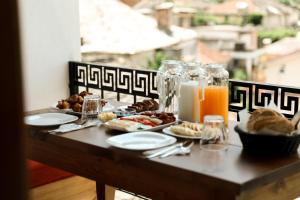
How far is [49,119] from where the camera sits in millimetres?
2164

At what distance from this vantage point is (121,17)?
6840 mm

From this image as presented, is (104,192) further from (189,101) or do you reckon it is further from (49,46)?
(49,46)

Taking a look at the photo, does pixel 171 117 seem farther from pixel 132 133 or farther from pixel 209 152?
pixel 209 152

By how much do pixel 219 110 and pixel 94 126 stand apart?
1.78 ft

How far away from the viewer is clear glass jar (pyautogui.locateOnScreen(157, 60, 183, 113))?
221 centimetres

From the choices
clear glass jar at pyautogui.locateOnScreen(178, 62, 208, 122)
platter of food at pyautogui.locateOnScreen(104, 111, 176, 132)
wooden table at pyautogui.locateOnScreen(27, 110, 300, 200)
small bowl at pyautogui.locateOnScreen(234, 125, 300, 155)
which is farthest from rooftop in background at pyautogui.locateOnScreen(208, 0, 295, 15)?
small bowl at pyautogui.locateOnScreen(234, 125, 300, 155)

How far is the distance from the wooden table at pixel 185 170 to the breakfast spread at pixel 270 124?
3.5 inches

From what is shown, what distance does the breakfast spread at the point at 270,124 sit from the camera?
155cm

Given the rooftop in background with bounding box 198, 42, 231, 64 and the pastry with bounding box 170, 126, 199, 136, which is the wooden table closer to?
the pastry with bounding box 170, 126, 199, 136

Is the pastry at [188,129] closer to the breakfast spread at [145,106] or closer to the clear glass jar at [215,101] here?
the clear glass jar at [215,101]

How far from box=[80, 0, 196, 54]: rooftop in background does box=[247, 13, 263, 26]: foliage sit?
8.43 feet

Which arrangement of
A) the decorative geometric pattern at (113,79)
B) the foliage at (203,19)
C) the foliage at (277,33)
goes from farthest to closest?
the foliage at (203,19)
the foliage at (277,33)
the decorative geometric pattern at (113,79)

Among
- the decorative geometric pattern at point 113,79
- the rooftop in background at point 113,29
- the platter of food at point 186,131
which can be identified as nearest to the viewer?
the platter of food at point 186,131

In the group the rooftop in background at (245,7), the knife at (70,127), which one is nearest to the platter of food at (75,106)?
the knife at (70,127)
